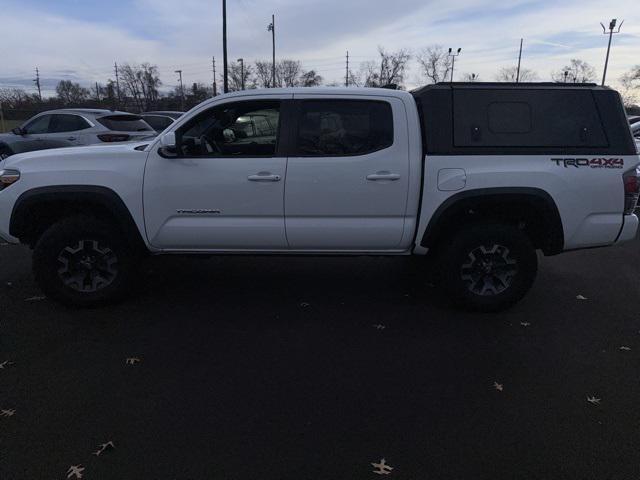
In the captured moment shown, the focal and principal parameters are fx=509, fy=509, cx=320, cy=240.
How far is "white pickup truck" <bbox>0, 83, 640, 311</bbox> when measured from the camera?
4.12 meters

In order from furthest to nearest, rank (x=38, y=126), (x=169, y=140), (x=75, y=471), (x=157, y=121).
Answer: (x=157, y=121)
(x=38, y=126)
(x=169, y=140)
(x=75, y=471)

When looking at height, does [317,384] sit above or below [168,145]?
below

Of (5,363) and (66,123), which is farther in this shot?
(66,123)

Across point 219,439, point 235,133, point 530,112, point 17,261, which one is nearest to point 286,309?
point 235,133

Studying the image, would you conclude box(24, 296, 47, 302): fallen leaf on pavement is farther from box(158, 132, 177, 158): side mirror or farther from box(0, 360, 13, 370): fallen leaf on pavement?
box(158, 132, 177, 158): side mirror

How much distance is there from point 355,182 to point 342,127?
0.48 meters

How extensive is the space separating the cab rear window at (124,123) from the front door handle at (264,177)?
24.8ft

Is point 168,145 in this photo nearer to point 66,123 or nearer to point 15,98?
point 66,123

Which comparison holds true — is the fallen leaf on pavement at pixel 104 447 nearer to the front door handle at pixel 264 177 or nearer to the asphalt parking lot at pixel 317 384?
the asphalt parking lot at pixel 317 384

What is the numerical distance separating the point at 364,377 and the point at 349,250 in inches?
49.8

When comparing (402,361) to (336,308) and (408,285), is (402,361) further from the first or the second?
(408,285)

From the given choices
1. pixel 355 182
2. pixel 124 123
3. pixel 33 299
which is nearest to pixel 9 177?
pixel 33 299

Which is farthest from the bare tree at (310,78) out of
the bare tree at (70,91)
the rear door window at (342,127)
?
the rear door window at (342,127)

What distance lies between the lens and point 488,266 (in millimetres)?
4410
